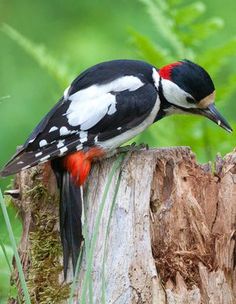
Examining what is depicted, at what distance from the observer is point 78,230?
5184mm

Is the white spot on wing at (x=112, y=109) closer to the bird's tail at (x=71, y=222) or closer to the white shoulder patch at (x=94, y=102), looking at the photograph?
the white shoulder patch at (x=94, y=102)

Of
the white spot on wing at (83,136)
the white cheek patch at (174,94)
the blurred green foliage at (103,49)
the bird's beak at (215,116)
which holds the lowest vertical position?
the white spot on wing at (83,136)

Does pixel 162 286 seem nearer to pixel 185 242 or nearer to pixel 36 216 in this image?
pixel 185 242

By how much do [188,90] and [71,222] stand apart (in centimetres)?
88

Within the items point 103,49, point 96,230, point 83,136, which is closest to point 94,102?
point 83,136

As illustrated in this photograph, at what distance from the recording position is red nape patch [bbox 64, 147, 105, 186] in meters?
5.27

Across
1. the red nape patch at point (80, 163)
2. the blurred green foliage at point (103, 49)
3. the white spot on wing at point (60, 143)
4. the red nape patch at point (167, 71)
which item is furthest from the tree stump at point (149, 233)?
the red nape patch at point (167, 71)

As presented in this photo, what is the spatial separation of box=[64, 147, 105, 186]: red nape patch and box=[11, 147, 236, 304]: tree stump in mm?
44

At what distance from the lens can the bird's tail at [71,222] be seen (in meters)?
5.16

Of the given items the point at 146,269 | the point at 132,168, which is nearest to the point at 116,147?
the point at 132,168

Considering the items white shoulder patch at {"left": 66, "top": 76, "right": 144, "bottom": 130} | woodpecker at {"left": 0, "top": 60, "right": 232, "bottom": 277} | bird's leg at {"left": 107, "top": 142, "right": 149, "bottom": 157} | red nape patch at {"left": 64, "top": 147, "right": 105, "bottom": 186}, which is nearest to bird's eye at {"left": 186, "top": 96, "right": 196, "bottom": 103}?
woodpecker at {"left": 0, "top": 60, "right": 232, "bottom": 277}

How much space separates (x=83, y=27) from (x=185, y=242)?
4.27 m

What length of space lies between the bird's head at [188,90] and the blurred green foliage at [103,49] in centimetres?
94

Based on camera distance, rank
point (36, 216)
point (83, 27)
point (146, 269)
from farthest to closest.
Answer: point (83, 27) < point (36, 216) < point (146, 269)
